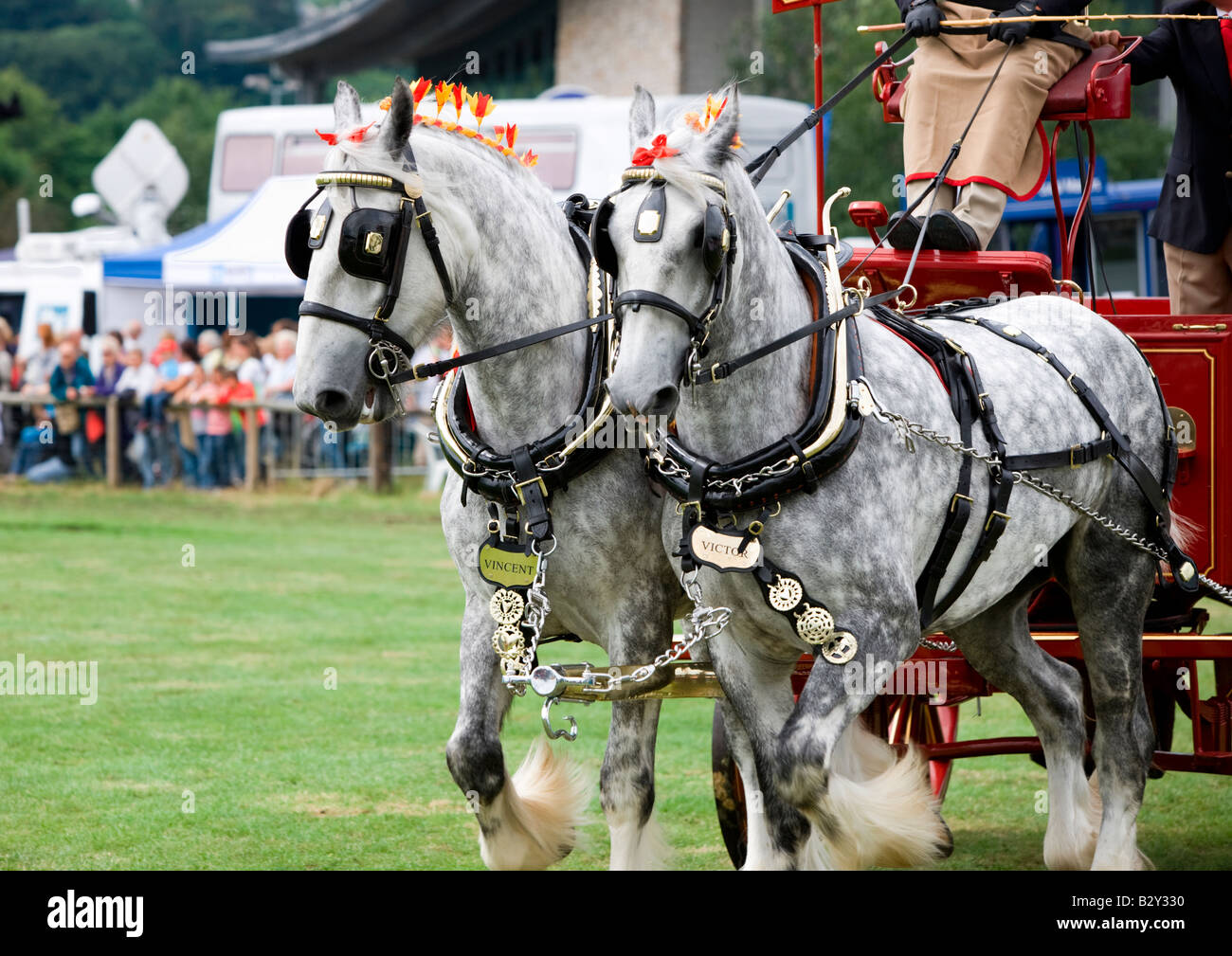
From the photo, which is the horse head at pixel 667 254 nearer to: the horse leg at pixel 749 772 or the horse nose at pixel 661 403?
the horse nose at pixel 661 403

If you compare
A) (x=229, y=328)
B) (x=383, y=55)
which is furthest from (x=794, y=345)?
(x=383, y=55)

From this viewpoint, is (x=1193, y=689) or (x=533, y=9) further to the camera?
(x=533, y=9)

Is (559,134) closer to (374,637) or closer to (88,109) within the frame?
(374,637)

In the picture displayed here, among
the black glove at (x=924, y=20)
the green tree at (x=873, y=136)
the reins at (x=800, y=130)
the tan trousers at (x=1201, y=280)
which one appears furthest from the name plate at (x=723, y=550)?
the green tree at (x=873, y=136)

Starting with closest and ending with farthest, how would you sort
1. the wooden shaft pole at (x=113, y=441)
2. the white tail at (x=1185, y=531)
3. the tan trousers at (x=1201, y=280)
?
the white tail at (x=1185, y=531), the tan trousers at (x=1201, y=280), the wooden shaft pole at (x=113, y=441)

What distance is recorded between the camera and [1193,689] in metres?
5.42

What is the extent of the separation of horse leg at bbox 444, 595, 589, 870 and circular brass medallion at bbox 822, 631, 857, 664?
969 millimetres

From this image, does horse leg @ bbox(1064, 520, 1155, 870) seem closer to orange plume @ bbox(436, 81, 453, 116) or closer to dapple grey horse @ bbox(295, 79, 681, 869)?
dapple grey horse @ bbox(295, 79, 681, 869)

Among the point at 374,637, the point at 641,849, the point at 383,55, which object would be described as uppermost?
the point at 383,55

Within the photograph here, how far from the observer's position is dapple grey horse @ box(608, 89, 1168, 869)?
3746 millimetres

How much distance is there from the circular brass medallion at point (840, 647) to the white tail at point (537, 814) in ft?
3.40

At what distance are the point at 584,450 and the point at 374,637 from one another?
6460 millimetres

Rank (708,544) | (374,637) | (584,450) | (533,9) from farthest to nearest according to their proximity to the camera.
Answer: (533,9), (374,637), (584,450), (708,544)

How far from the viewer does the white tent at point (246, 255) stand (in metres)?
19.0
